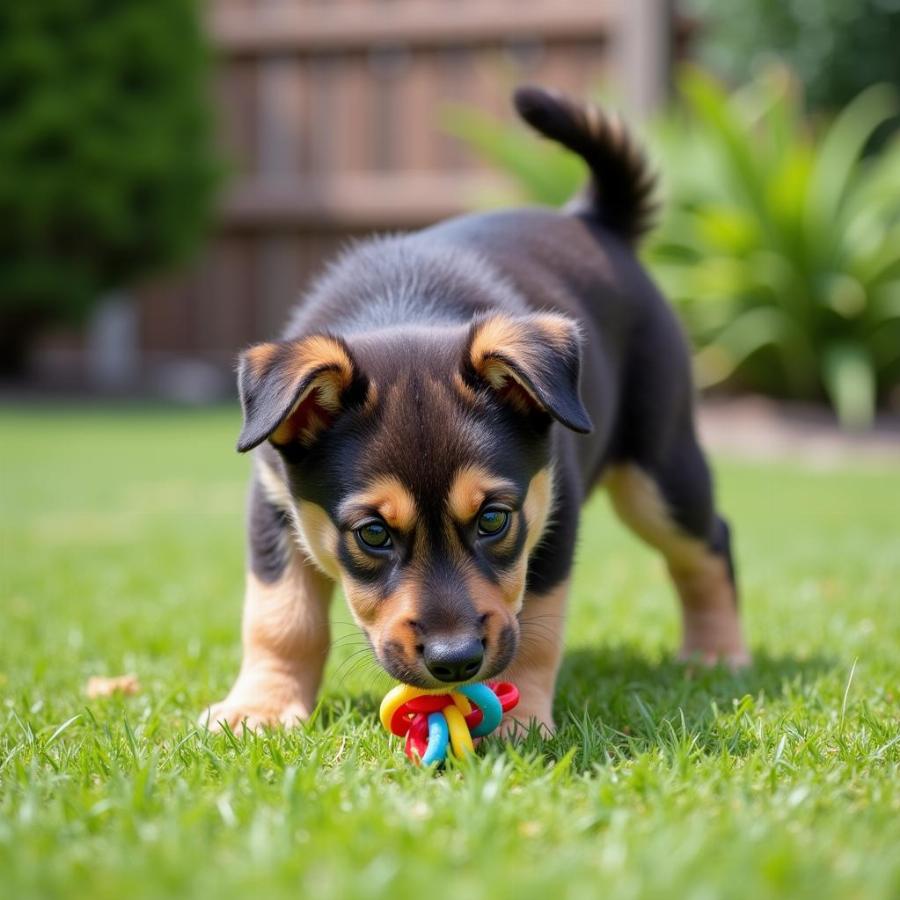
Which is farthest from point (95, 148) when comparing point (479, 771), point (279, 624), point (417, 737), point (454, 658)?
point (479, 771)

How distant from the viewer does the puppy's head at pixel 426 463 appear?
2326 mm

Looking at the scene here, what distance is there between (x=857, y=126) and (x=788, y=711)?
1123 cm

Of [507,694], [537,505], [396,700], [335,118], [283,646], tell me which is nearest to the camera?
[396,700]

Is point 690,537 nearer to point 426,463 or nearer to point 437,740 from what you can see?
point 426,463

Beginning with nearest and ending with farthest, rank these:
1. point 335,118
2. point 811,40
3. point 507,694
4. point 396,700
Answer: point 396,700 → point 507,694 → point 811,40 → point 335,118

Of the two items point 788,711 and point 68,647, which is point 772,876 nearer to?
point 788,711

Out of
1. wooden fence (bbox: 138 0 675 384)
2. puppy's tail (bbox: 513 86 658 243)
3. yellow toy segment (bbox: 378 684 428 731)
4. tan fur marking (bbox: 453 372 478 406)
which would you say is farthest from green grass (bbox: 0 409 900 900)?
wooden fence (bbox: 138 0 675 384)

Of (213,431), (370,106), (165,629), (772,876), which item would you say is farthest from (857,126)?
(772,876)

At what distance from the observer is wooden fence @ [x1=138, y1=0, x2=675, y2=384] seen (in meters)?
14.6

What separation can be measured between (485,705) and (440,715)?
0.37 feet

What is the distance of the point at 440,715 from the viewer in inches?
93.6

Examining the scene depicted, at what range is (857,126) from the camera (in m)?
12.6

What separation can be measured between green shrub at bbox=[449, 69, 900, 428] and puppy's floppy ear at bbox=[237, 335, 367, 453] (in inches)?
301

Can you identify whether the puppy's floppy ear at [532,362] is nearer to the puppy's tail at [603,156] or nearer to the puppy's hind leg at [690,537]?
the puppy's hind leg at [690,537]
